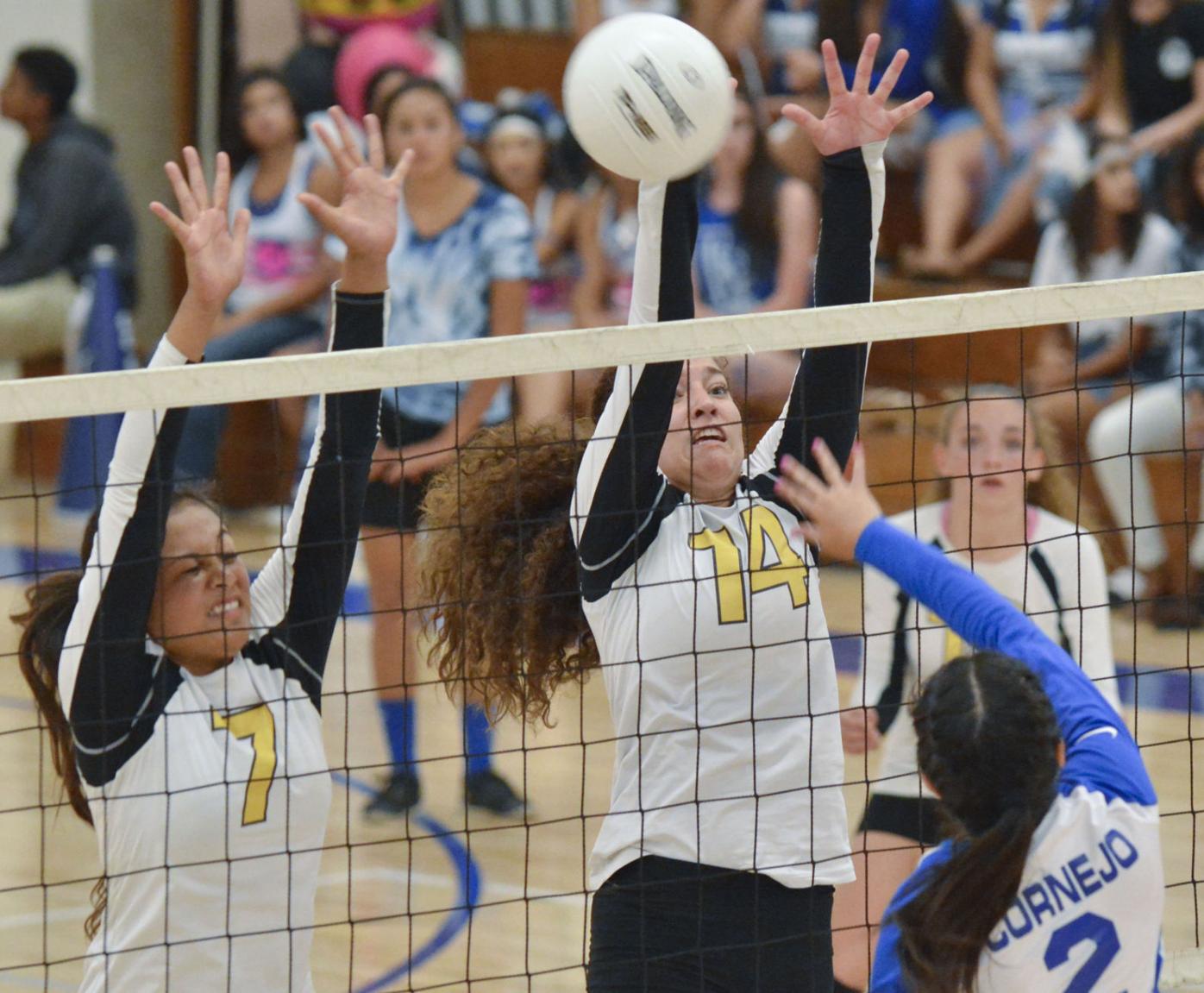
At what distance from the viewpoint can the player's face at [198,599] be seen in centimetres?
277

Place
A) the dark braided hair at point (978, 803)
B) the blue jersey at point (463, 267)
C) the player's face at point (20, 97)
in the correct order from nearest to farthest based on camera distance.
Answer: the dark braided hair at point (978, 803) → the blue jersey at point (463, 267) → the player's face at point (20, 97)

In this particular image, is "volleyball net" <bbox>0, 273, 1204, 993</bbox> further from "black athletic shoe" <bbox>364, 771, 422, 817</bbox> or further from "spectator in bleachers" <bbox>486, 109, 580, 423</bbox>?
"spectator in bleachers" <bbox>486, 109, 580, 423</bbox>

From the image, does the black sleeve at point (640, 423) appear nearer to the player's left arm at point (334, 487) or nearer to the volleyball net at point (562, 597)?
the volleyball net at point (562, 597)

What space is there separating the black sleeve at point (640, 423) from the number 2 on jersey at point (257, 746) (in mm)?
519

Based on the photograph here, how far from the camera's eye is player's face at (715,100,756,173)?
7.56 meters

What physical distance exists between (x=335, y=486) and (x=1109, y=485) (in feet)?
16.4

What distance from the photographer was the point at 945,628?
380 cm

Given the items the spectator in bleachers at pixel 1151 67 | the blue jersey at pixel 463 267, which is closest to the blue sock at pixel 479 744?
the blue jersey at pixel 463 267

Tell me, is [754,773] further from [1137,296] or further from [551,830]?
[551,830]

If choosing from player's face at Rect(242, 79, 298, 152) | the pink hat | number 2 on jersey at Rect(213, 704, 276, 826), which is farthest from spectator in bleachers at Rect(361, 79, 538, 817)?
the pink hat

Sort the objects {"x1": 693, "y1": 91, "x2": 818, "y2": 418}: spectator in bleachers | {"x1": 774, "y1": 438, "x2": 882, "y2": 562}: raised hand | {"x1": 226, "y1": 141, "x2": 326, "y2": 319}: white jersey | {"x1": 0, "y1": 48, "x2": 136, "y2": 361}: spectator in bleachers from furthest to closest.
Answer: {"x1": 0, "y1": 48, "x2": 136, "y2": 361}: spectator in bleachers
{"x1": 226, "y1": 141, "x2": 326, "y2": 319}: white jersey
{"x1": 693, "y1": 91, "x2": 818, "y2": 418}: spectator in bleachers
{"x1": 774, "y1": 438, "x2": 882, "y2": 562}: raised hand

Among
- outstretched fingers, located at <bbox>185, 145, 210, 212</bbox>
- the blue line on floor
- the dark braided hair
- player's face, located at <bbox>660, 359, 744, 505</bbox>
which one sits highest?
outstretched fingers, located at <bbox>185, 145, 210, 212</bbox>

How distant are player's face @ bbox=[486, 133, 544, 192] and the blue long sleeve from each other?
6.03 meters

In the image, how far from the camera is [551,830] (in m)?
5.28
